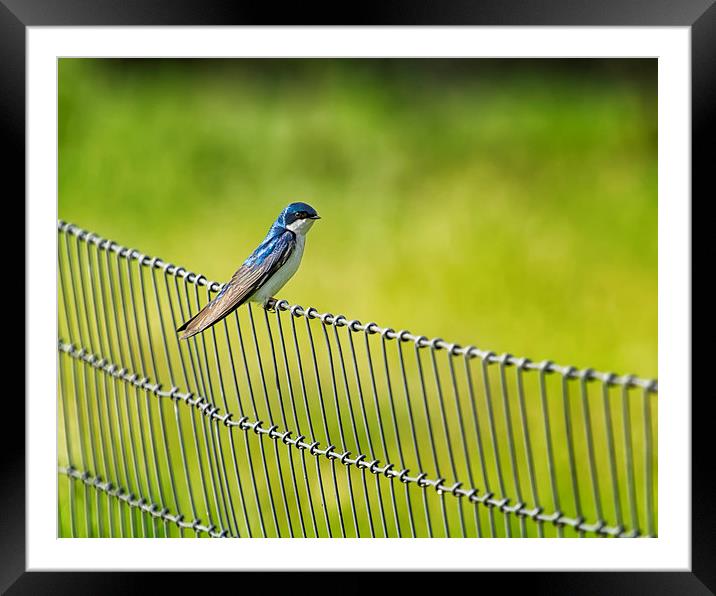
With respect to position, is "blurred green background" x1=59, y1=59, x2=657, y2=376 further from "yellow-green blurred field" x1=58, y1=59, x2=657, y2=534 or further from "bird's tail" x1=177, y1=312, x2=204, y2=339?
"bird's tail" x1=177, y1=312, x2=204, y2=339

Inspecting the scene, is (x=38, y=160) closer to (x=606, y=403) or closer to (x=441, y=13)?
(x=441, y=13)

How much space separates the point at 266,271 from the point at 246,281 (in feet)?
0.31

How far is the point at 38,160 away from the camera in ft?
8.87

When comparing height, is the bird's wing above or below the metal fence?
Result: above

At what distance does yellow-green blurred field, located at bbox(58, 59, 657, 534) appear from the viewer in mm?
3736

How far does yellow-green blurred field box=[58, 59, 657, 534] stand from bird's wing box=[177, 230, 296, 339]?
394 millimetres

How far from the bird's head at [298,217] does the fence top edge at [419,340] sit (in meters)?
0.32

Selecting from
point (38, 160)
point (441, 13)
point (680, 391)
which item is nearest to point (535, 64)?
point (441, 13)

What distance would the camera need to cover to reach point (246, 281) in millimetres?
3404

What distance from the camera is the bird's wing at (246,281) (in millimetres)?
3217

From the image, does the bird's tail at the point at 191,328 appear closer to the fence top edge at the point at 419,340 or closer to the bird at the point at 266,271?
the bird at the point at 266,271

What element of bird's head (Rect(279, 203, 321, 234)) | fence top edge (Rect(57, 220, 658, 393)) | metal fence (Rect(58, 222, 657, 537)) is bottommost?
metal fence (Rect(58, 222, 657, 537))

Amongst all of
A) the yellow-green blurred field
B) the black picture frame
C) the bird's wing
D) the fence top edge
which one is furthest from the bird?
the black picture frame

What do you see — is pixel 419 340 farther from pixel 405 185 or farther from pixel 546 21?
pixel 405 185
